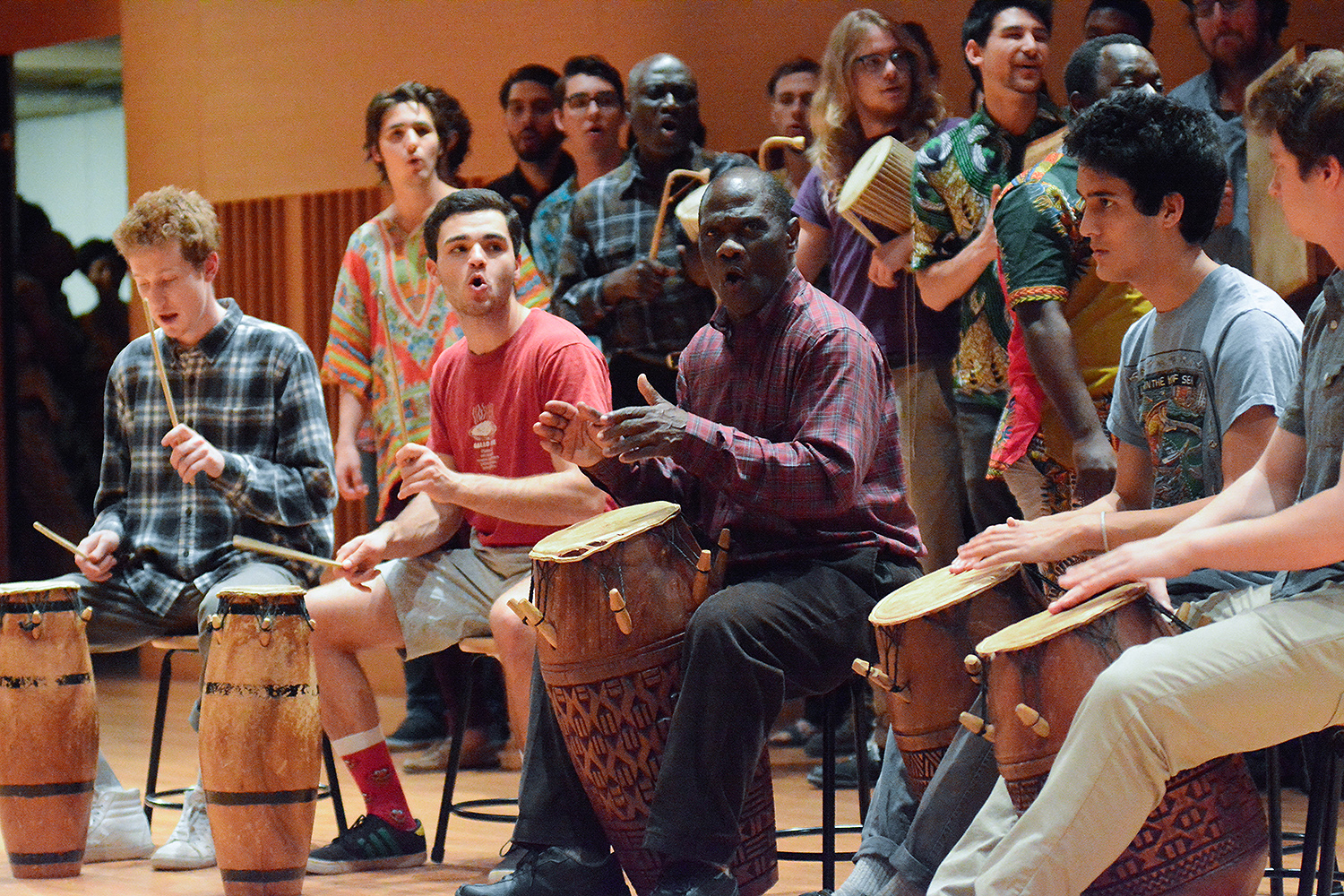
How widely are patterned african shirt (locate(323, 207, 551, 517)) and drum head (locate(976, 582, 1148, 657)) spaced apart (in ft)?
7.24

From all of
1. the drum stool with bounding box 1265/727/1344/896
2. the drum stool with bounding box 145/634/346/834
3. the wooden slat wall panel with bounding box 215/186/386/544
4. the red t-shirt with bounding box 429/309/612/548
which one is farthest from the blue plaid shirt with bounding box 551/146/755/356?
the drum stool with bounding box 1265/727/1344/896

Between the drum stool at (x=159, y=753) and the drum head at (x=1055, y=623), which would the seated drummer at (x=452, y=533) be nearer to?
the drum stool at (x=159, y=753)

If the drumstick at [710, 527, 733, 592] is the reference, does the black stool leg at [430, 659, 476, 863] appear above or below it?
below

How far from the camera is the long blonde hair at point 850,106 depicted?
4.07 m

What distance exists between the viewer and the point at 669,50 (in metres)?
5.58

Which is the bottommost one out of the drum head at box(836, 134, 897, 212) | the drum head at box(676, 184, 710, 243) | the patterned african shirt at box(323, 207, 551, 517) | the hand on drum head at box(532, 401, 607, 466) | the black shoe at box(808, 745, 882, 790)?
the black shoe at box(808, 745, 882, 790)

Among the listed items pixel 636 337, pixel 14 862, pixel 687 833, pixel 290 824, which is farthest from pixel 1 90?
pixel 687 833

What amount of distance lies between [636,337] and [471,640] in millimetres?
1182

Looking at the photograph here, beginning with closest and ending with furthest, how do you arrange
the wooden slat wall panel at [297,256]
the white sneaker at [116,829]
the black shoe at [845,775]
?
the white sneaker at [116,829] < the black shoe at [845,775] < the wooden slat wall panel at [297,256]

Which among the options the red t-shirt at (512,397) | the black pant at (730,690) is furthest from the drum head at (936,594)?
the red t-shirt at (512,397)

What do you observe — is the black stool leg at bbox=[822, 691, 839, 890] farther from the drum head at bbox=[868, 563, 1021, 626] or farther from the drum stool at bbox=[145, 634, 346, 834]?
the drum stool at bbox=[145, 634, 346, 834]

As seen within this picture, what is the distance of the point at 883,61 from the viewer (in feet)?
13.3

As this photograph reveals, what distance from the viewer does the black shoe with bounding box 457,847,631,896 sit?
2859 millimetres

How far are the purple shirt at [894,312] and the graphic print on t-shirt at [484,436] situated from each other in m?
1.06
